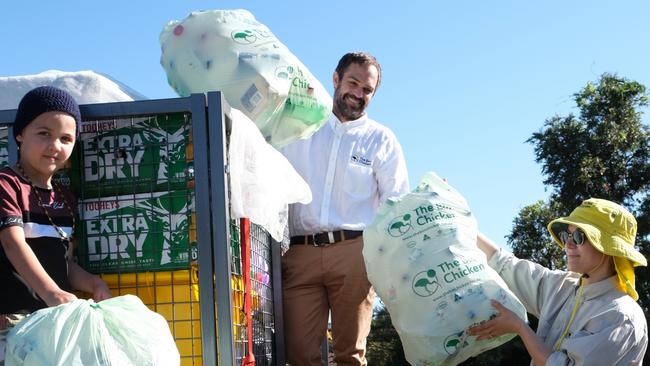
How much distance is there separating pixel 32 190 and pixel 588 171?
76.4 feet

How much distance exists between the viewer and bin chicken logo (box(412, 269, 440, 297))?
378 centimetres

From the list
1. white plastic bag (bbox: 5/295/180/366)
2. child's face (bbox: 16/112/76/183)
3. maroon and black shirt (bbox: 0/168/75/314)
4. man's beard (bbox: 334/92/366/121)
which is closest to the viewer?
white plastic bag (bbox: 5/295/180/366)

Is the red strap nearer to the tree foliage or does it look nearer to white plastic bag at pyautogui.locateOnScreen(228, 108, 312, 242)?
white plastic bag at pyautogui.locateOnScreen(228, 108, 312, 242)

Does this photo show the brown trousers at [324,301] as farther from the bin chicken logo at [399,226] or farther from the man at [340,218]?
the bin chicken logo at [399,226]

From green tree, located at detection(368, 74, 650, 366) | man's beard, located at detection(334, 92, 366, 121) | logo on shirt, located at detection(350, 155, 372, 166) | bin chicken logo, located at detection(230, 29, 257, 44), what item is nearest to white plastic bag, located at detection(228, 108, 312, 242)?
bin chicken logo, located at detection(230, 29, 257, 44)

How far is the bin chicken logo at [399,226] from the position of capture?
3.88m

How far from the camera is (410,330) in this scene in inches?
151

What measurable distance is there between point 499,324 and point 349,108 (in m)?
1.50

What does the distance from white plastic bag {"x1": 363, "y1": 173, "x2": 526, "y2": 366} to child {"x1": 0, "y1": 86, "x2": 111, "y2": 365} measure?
1.28m

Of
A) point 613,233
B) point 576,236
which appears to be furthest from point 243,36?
point 613,233

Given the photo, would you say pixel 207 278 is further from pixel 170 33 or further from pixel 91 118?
pixel 170 33

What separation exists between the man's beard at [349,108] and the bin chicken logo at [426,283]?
120 cm

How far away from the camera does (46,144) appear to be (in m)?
3.04

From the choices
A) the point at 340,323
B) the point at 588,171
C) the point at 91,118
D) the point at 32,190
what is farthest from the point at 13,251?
the point at 588,171
